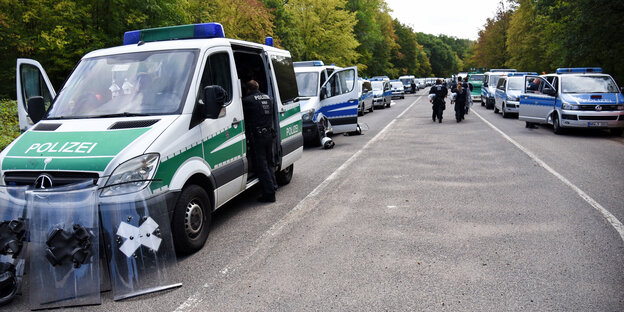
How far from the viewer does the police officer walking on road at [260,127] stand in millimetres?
6641

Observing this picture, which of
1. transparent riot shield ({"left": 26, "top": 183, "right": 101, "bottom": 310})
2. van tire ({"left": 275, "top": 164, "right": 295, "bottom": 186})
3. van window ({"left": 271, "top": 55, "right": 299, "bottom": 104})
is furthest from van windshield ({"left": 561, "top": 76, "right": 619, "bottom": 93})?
transparent riot shield ({"left": 26, "top": 183, "right": 101, "bottom": 310})

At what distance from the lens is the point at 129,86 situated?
5383 millimetres

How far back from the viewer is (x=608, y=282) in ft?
13.5

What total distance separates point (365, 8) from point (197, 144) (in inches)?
→ 2650

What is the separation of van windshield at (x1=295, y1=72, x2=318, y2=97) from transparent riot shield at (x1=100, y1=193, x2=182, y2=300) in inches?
379

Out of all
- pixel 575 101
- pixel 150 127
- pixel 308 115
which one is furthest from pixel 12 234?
pixel 575 101

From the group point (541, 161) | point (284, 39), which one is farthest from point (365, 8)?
point (541, 161)

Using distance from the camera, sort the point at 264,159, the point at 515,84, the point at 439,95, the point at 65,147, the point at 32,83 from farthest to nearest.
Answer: the point at 515,84 < the point at 439,95 < the point at 264,159 < the point at 32,83 < the point at 65,147

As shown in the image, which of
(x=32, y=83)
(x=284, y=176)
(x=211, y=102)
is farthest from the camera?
(x=284, y=176)

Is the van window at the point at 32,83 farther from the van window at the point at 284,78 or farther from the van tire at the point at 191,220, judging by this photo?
the van window at the point at 284,78

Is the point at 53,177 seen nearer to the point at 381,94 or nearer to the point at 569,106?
the point at 569,106

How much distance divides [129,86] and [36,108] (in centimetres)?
126

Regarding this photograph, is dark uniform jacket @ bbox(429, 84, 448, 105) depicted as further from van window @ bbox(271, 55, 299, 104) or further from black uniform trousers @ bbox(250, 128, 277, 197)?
black uniform trousers @ bbox(250, 128, 277, 197)

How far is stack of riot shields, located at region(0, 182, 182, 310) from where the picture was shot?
3.98m
